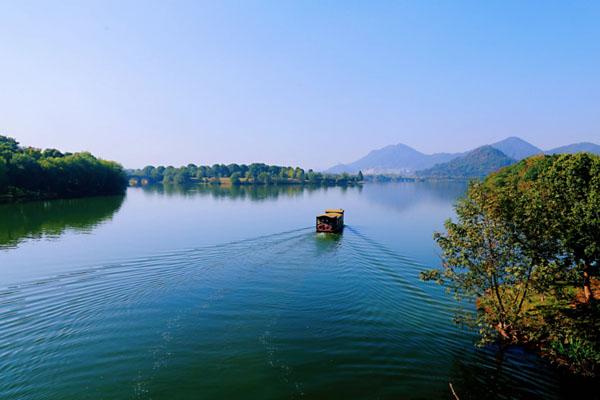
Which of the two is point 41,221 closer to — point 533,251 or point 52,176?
point 52,176

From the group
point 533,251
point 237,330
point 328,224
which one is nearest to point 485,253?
point 533,251

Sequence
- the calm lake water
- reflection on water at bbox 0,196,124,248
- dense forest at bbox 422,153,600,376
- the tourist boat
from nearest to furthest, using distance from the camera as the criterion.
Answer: the calm lake water, dense forest at bbox 422,153,600,376, reflection on water at bbox 0,196,124,248, the tourist boat

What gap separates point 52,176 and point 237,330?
135m

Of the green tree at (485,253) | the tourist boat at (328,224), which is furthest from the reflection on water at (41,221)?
the green tree at (485,253)

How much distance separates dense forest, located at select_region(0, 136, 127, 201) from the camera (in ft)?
363

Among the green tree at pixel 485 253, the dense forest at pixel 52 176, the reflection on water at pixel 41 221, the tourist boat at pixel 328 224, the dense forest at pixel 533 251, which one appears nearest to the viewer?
the dense forest at pixel 533 251

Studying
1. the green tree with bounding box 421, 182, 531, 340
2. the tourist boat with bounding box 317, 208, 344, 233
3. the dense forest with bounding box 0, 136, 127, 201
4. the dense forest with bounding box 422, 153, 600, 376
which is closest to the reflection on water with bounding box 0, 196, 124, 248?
the dense forest with bounding box 0, 136, 127, 201

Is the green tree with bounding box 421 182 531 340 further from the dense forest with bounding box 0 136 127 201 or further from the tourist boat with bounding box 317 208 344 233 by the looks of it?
the dense forest with bounding box 0 136 127 201

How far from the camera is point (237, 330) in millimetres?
23344

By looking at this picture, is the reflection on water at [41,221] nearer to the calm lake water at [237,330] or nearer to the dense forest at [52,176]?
the calm lake water at [237,330]

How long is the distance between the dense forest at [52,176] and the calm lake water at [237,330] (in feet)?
282

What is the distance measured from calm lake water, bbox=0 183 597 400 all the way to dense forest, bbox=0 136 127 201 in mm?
85853

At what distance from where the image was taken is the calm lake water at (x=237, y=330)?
17469mm

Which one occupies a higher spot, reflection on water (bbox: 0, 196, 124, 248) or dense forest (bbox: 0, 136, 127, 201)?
dense forest (bbox: 0, 136, 127, 201)
